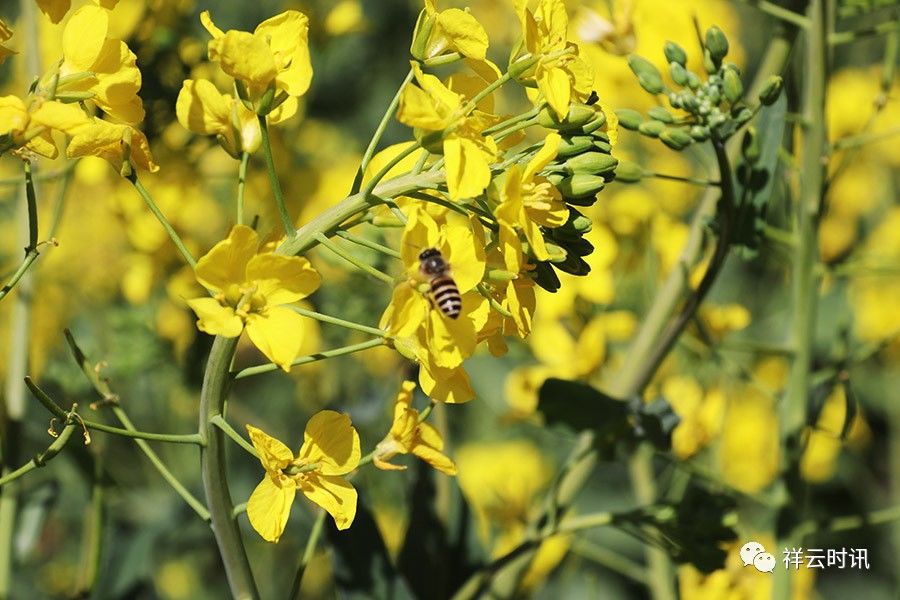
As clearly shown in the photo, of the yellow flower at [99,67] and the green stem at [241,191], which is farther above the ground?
the yellow flower at [99,67]

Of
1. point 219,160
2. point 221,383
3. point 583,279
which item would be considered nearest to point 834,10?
point 583,279

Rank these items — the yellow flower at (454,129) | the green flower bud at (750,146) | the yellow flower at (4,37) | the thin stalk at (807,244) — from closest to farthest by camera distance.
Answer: the yellow flower at (454,129) < the yellow flower at (4,37) < the green flower bud at (750,146) < the thin stalk at (807,244)

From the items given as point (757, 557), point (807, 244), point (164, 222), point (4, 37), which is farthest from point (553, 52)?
point (757, 557)

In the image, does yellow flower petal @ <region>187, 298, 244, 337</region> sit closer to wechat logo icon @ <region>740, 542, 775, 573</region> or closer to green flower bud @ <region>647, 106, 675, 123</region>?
green flower bud @ <region>647, 106, 675, 123</region>

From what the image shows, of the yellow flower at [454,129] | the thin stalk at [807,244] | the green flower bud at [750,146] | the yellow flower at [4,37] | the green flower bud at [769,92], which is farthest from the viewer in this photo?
the thin stalk at [807,244]

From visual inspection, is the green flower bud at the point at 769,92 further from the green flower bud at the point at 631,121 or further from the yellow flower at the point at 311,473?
the yellow flower at the point at 311,473

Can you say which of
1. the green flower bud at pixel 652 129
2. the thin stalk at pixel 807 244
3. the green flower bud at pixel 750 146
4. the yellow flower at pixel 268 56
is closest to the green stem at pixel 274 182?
the yellow flower at pixel 268 56

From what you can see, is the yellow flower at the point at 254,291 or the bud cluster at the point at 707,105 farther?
the bud cluster at the point at 707,105

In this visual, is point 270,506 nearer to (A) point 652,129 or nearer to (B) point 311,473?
(B) point 311,473
